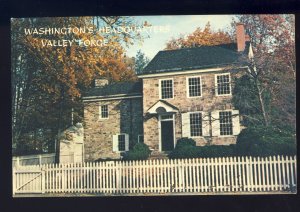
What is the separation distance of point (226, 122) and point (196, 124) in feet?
2.72

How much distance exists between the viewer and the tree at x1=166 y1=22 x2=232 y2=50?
556 inches

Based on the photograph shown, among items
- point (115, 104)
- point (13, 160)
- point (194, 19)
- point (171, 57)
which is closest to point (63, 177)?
point (13, 160)

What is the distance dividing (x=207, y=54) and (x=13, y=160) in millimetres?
5987

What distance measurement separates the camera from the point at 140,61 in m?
14.7

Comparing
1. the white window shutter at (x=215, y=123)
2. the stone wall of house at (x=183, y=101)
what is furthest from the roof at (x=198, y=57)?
the white window shutter at (x=215, y=123)

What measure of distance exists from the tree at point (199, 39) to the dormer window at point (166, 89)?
1.41m

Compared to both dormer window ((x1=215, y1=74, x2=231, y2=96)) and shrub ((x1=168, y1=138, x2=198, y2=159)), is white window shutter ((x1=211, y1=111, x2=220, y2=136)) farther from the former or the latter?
shrub ((x1=168, y1=138, x2=198, y2=159))

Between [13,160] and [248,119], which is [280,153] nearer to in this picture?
[248,119]

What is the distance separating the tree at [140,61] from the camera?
47.3 ft

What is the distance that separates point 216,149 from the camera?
14.1m

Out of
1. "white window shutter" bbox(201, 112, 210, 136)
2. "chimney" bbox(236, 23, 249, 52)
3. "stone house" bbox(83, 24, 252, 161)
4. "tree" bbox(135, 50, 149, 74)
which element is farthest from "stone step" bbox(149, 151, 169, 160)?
"chimney" bbox(236, 23, 249, 52)

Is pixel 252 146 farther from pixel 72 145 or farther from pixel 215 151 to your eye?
pixel 72 145

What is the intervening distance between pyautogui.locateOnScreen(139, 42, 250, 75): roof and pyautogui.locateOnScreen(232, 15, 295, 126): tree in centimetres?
46

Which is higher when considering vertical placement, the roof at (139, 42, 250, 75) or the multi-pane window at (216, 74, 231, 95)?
the roof at (139, 42, 250, 75)
